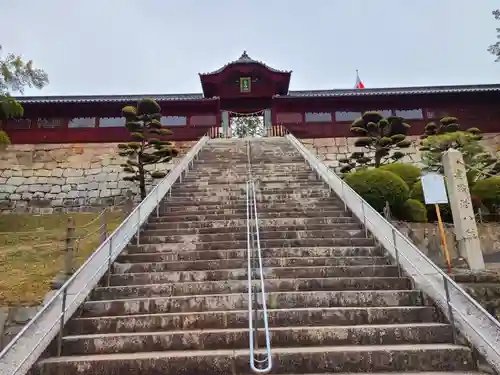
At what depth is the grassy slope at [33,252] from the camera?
596 cm

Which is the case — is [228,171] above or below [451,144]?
below

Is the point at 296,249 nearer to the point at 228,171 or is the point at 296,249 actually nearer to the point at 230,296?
the point at 230,296

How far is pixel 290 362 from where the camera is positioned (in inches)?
138

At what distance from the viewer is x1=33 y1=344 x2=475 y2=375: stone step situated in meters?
3.46

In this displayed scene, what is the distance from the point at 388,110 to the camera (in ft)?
63.5

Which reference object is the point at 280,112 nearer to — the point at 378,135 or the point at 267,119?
the point at 267,119

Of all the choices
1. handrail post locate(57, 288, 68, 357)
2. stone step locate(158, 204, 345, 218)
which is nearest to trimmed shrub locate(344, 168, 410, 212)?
stone step locate(158, 204, 345, 218)

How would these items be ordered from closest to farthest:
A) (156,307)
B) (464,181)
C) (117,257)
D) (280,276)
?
(156,307) < (280,276) < (117,257) < (464,181)

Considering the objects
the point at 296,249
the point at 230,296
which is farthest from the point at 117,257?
the point at 296,249

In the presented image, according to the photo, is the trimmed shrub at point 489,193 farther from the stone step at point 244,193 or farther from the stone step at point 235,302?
the stone step at point 235,302

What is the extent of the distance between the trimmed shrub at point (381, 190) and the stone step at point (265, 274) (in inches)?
165

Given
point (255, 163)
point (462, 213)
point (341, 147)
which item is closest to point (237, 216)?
point (462, 213)

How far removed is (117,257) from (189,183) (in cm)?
470

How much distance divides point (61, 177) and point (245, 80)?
10.4 metres
